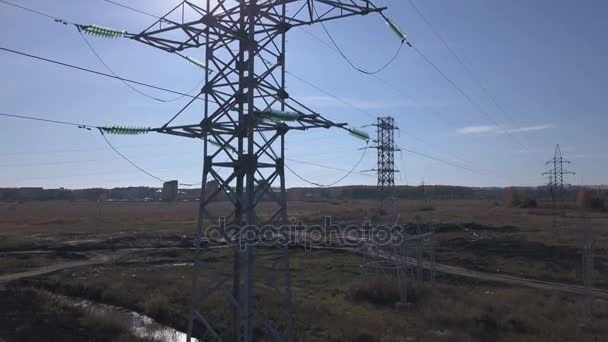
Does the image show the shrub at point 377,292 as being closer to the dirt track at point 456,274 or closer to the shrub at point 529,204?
the dirt track at point 456,274

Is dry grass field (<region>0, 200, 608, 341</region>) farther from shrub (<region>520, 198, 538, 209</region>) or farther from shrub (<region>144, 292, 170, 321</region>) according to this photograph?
shrub (<region>520, 198, 538, 209</region>)

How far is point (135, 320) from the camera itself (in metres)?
22.1

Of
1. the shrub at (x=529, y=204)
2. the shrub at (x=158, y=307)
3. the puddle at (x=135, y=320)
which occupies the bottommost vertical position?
the puddle at (x=135, y=320)

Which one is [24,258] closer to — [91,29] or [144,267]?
[144,267]

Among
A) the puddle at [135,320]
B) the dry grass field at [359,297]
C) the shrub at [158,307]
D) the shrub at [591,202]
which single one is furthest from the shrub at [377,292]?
the shrub at [591,202]

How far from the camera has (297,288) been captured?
93.2 ft

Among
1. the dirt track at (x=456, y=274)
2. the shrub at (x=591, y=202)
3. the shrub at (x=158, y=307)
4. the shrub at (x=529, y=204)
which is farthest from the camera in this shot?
the shrub at (x=529, y=204)

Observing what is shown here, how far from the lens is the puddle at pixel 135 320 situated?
Result: 19.3 m

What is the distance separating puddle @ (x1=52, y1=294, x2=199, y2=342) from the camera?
19330 millimetres

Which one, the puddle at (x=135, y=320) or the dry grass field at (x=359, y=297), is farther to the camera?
the puddle at (x=135, y=320)

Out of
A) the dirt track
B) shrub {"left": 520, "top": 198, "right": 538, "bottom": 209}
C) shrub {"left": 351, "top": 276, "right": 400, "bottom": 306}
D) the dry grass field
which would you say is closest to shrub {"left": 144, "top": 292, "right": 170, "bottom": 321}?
the dry grass field

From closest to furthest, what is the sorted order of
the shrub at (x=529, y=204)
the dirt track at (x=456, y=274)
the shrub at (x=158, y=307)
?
the shrub at (x=158, y=307)
the dirt track at (x=456, y=274)
the shrub at (x=529, y=204)

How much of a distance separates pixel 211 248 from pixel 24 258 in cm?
1491

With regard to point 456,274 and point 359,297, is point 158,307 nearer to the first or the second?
point 359,297
